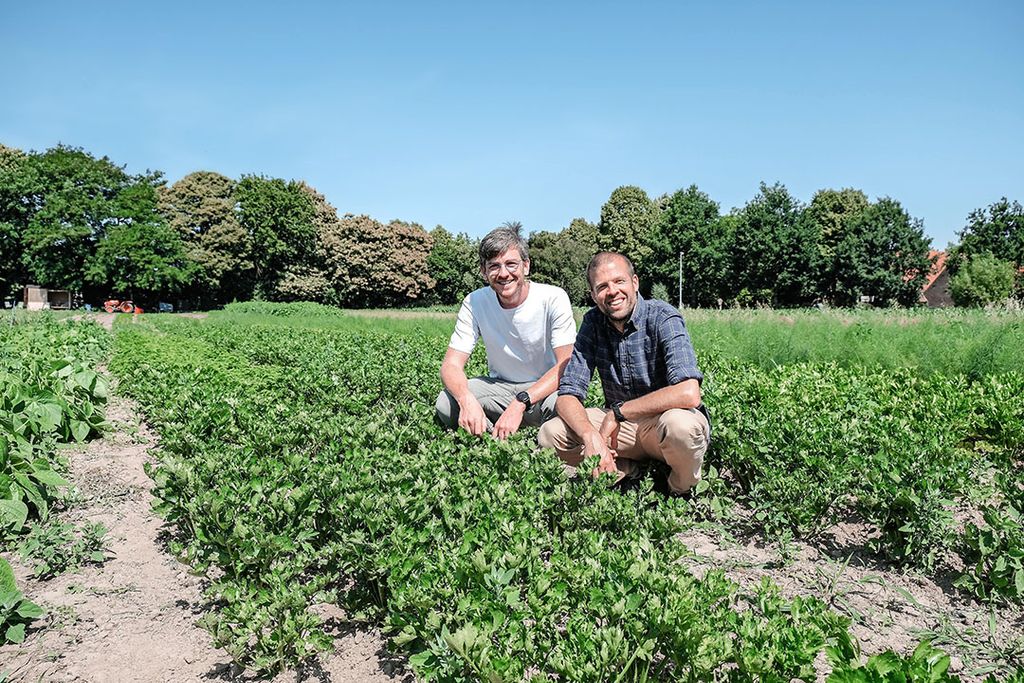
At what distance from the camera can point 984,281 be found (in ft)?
105

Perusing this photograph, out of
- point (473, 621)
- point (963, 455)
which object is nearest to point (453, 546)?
point (473, 621)

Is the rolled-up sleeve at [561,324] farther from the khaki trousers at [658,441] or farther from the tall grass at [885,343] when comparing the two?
the tall grass at [885,343]

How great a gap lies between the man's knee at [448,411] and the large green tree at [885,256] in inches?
1763

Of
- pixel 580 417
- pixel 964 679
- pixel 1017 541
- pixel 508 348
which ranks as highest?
pixel 508 348

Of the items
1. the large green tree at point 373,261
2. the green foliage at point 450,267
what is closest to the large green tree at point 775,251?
the green foliage at point 450,267

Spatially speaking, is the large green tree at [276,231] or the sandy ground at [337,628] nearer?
the sandy ground at [337,628]

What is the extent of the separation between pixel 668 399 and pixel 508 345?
1.50 meters

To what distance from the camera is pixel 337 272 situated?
176ft

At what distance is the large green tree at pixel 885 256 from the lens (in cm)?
4322

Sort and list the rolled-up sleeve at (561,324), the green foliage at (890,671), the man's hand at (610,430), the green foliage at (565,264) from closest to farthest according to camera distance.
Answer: the green foliage at (890,671) → the man's hand at (610,430) → the rolled-up sleeve at (561,324) → the green foliage at (565,264)

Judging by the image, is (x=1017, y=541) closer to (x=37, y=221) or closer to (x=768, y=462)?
(x=768, y=462)

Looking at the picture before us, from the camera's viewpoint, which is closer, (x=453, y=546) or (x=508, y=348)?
(x=453, y=546)

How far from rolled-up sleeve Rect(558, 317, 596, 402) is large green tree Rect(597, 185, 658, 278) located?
5324cm

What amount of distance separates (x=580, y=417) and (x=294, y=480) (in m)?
1.71
